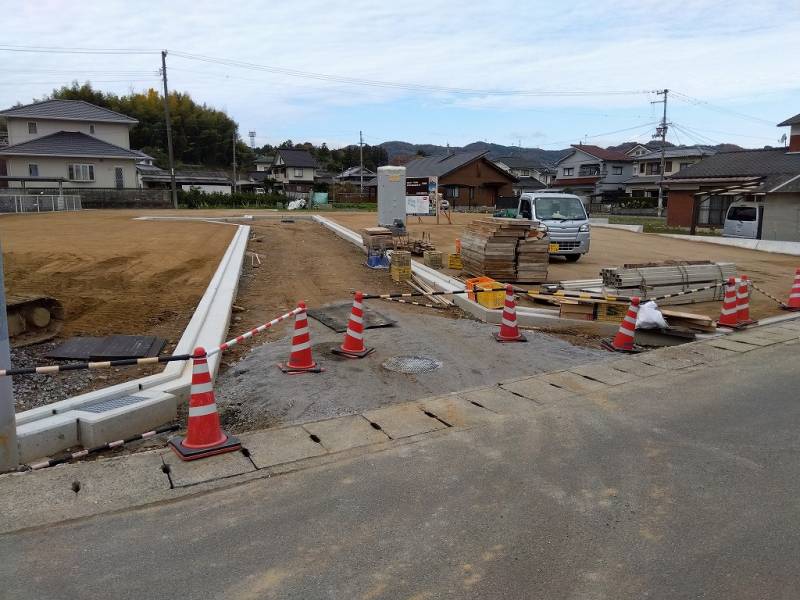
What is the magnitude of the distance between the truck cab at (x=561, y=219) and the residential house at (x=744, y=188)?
14410mm

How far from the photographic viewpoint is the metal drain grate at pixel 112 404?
247 inches

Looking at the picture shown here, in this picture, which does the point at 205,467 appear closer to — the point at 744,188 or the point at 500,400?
the point at 500,400

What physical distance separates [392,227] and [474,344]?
13661 mm

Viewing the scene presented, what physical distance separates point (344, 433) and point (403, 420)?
72 cm

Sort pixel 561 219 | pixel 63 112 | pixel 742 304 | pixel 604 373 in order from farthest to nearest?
pixel 63 112
pixel 561 219
pixel 742 304
pixel 604 373

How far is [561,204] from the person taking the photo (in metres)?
19.3

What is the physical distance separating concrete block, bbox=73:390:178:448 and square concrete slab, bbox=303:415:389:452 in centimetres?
161

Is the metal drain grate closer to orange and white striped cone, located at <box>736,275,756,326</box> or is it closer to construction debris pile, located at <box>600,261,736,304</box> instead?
construction debris pile, located at <box>600,261,736,304</box>

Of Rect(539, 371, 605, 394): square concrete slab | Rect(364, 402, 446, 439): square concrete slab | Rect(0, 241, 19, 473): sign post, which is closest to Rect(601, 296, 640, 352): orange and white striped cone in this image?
Rect(539, 371, 605, 394): square concrete slab

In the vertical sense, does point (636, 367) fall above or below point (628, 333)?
below

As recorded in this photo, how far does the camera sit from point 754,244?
2795cm

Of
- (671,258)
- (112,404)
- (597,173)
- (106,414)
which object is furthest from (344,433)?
(597,173)

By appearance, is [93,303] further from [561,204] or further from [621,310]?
[561,204]

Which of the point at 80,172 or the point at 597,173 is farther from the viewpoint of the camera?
the point at 597,173
